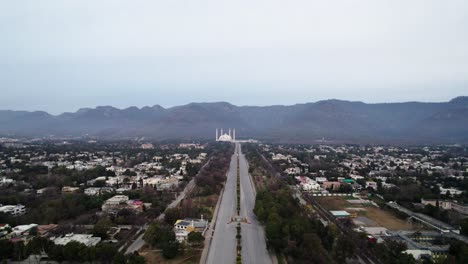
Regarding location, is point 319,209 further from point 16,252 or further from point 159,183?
point 16,252

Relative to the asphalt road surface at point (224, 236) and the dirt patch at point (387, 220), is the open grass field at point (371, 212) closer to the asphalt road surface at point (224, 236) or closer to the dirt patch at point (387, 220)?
the dirt patch at point (387, 220)

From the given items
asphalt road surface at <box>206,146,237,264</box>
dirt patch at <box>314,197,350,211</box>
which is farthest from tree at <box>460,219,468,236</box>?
asphalt road surface at <box>206,146,237,264</box>

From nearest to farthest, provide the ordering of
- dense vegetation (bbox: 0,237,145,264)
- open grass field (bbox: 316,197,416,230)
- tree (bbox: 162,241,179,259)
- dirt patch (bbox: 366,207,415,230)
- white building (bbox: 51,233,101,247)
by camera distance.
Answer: dense vegetation (bbox: 0,237,145,264), tree (bbox: 162,241,179,259), white building (bbox: 51,233,101,247), dirt patch (bbox: 366,207,415,230), open grass field (bbox: 316,197,416,230)

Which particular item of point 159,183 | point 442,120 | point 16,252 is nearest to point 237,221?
point 16,252

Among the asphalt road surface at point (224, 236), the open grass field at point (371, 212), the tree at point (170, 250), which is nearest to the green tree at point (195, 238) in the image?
the asphalt road surface at point (224, 236)

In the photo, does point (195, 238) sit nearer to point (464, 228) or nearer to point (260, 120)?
point (464, 228)

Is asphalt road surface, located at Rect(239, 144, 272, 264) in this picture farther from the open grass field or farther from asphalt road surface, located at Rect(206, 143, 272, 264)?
the open grass field
